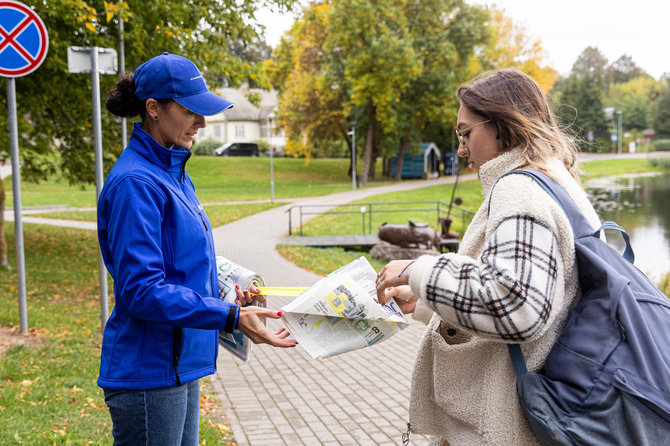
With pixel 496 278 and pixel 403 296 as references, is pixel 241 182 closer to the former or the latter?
pixel 403 296

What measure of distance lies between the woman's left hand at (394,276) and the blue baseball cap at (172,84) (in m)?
0.82

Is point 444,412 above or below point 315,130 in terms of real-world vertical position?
below

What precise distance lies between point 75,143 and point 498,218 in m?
12.5

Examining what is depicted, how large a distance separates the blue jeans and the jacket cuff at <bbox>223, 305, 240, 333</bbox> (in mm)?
333

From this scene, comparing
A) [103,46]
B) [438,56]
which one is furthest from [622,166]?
[103,46]

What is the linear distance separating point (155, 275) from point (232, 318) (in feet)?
0.92

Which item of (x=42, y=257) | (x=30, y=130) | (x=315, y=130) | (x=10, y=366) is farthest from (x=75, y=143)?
(x=315, y=130)

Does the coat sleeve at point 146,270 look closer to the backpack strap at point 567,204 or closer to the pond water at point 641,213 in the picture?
the backpack strap at point 567,204

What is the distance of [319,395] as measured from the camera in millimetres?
5551

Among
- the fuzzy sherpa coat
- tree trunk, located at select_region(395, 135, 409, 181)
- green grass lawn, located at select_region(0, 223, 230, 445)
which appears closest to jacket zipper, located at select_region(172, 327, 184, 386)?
the fuzzy sherpa coat

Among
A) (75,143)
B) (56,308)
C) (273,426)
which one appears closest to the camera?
A: (273,426)

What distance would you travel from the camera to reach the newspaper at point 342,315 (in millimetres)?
2109

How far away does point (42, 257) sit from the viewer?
13.3 m

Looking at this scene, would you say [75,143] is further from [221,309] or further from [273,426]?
[221,309]
